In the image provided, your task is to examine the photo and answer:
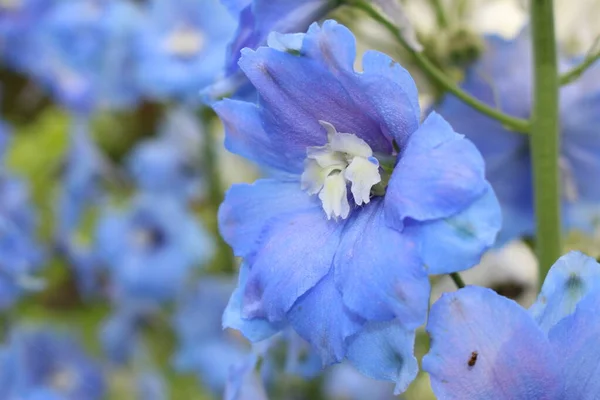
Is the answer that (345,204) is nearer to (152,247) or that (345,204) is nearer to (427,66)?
(427,66)

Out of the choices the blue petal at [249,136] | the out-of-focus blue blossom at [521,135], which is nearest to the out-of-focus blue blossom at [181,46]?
the out-of-focus blue blossom at [521,135]

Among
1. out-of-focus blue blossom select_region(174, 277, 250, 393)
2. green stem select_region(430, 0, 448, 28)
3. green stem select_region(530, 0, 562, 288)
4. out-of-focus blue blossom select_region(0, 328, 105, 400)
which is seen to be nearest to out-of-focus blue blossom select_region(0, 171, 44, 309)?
out-of-focus blue blossom select_region(0, 328, 105, 400)

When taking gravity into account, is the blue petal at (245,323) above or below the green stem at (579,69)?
below

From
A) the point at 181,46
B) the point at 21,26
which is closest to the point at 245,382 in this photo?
the point at 181,46

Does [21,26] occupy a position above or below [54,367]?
above

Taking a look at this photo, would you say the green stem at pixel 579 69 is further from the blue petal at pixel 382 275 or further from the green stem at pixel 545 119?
the blue petal at pixel 382 275

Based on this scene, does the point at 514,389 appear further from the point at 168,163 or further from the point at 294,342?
the point at 168,163

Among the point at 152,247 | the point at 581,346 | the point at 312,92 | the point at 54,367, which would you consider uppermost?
the point at 312,92

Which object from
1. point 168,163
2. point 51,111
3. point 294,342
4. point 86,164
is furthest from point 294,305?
point 51,111
